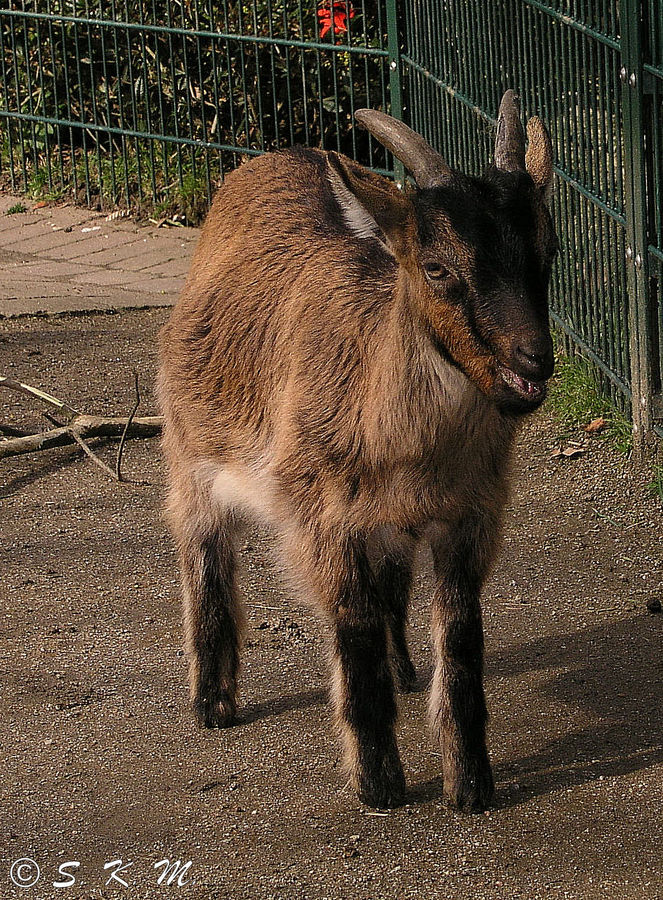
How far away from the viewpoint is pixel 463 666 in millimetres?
3865

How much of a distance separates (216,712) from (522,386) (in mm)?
1600

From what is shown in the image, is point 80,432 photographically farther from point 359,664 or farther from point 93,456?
point 359,664

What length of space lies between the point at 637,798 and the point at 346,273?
1.57 meters

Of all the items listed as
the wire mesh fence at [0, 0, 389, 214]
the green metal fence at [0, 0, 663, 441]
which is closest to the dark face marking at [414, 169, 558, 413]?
the green metal fence at [0, 0, 663, 441]

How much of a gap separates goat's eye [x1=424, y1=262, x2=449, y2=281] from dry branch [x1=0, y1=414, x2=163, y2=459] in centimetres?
333

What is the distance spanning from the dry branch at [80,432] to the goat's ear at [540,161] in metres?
3.14

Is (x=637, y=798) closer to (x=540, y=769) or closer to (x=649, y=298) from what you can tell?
(x=540, y=769)

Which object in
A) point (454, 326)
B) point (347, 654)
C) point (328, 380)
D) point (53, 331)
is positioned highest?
point (454, 326)

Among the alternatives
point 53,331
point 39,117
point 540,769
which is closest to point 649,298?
point 540,769

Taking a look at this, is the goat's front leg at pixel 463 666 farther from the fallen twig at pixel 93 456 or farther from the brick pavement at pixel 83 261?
the brick pavement at pixel 83 261

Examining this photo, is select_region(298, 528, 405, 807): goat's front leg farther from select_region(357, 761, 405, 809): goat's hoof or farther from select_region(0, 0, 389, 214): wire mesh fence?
select_region(0, 0, 389, 214): wire mesh fence

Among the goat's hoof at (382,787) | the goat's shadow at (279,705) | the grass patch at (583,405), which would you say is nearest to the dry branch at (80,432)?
the grass patch at (583,405)

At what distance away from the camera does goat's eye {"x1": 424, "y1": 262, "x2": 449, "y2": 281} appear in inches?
130

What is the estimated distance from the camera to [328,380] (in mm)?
3779
